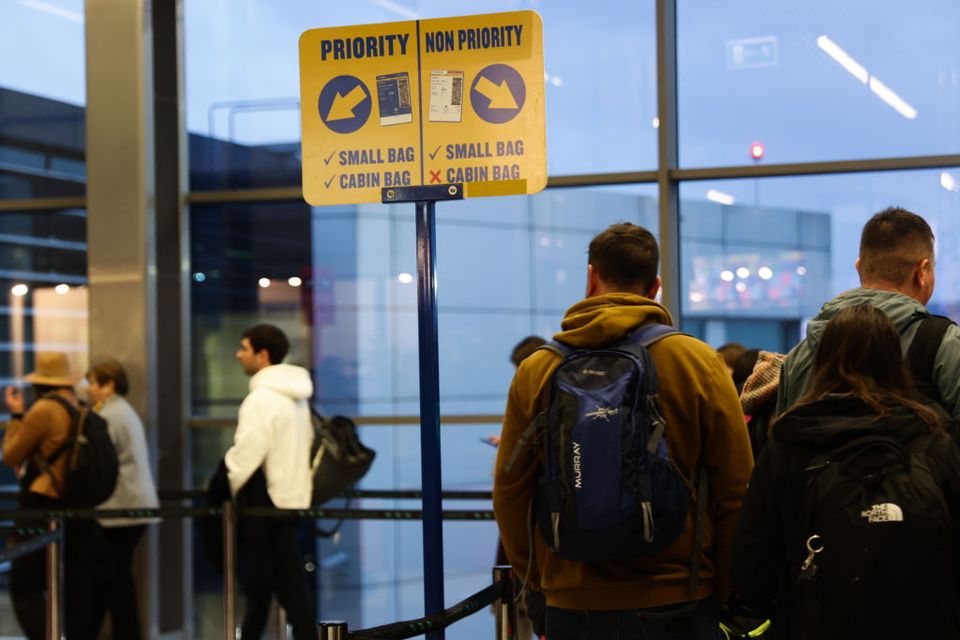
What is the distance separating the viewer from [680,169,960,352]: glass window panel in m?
7.01

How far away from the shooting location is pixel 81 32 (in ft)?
26.2

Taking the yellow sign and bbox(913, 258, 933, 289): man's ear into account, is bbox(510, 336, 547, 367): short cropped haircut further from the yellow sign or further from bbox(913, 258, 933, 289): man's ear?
bbox(913, 258, 933, 289): man's ear

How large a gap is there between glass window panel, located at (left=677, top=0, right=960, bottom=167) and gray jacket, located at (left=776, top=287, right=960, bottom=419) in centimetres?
405

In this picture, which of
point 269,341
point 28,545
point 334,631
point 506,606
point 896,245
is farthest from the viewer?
point 269,341

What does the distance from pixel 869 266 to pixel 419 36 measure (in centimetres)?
136

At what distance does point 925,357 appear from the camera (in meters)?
2.98

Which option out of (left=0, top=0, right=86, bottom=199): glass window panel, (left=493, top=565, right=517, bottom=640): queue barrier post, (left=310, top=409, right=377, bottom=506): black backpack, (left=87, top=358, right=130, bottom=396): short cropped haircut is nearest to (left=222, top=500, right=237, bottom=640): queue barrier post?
(left=310, top=409, right=377, bottom=506): black backpack

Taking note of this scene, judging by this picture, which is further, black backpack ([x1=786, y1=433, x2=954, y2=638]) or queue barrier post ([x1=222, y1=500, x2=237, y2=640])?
queue barrier post ([x1=222, y1=500, x2=237, y2=640])

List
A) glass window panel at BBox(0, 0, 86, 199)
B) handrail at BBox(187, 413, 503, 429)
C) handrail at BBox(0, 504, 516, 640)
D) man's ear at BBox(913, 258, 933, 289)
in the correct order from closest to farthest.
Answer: man's ear at BBox(913, 258, 933, 289)
handrail at BBox(0, 504, 516, 640)
handrail at BBox(187, 413, 503, 429)
glass window panel at BBox(0, 0, 86, 199)

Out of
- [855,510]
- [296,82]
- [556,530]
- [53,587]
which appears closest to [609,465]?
[556,530]

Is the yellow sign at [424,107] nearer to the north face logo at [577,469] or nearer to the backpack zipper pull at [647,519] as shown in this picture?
the north face logo at [577,469]

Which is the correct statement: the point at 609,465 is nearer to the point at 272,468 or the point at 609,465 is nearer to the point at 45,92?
the point at 272,468

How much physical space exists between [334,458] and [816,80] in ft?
11.6

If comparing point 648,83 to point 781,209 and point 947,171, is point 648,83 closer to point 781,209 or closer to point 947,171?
point 781,209
